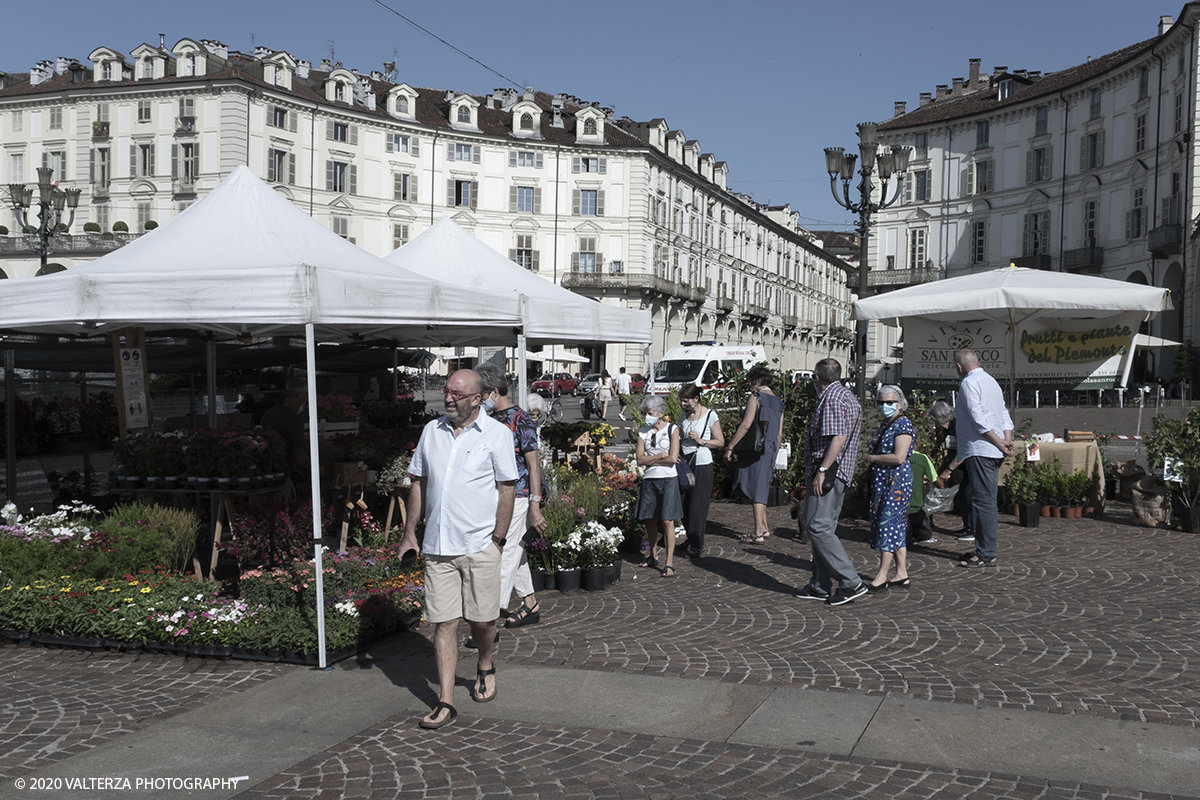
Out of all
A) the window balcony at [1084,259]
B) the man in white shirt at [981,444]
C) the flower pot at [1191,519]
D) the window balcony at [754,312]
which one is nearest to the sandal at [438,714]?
the man in white shirt at [981,444]

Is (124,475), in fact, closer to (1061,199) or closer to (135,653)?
(135,653)

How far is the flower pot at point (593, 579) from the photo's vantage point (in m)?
8.39

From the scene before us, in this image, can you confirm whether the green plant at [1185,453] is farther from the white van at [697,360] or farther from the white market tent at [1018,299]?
the white van at [697,360]

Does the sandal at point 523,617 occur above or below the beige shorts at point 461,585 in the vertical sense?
below

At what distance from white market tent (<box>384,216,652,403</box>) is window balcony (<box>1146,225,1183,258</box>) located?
39.7m

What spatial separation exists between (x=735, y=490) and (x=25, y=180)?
62703mm

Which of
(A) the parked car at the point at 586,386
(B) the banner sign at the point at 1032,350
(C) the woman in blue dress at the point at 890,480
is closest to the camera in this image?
(C) the woman in blue dress at the point at 890,480

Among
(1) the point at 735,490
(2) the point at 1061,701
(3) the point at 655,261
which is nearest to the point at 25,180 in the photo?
(3) the point at 655,261

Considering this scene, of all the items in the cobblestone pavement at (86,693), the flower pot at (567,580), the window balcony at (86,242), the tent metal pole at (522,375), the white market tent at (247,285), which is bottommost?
the cobblestone pavement at (86,693)

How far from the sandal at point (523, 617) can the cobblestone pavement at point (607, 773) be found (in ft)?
6.92

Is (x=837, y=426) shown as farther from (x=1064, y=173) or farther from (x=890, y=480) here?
(x=1064, y=173)

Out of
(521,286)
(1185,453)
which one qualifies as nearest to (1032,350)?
(1185,453)

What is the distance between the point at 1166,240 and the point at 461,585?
46829 mm

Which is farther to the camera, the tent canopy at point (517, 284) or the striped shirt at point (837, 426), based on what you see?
the tent canopy at point (517, 284)
